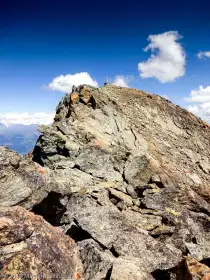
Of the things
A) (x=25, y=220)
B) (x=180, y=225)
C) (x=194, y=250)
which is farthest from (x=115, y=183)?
(x=25, y=220)

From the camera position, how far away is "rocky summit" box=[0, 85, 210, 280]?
14.5 metres

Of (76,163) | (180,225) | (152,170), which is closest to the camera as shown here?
(180,225)

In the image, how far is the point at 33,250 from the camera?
13430 mm

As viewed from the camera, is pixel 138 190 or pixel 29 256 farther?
pixel 138 190

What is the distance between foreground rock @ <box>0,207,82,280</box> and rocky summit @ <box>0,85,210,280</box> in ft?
0.17

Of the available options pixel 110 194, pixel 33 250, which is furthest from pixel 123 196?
pixel 33 250

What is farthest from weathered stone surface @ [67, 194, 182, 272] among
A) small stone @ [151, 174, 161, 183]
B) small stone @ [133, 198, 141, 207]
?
small stone @ [151, 174, 161, 183]

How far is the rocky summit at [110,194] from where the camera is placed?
14504 millimetres

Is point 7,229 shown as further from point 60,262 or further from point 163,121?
point 163,121

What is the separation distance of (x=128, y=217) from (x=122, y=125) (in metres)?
18.4

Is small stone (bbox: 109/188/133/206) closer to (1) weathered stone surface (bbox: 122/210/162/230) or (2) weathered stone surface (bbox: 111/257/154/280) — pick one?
(1) weathered stone surface (bbox: 122/210/162/230)

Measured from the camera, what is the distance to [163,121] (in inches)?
1608

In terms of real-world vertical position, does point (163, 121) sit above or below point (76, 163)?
above

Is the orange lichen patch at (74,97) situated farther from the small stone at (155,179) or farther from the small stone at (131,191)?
the small stone at (131,191)
